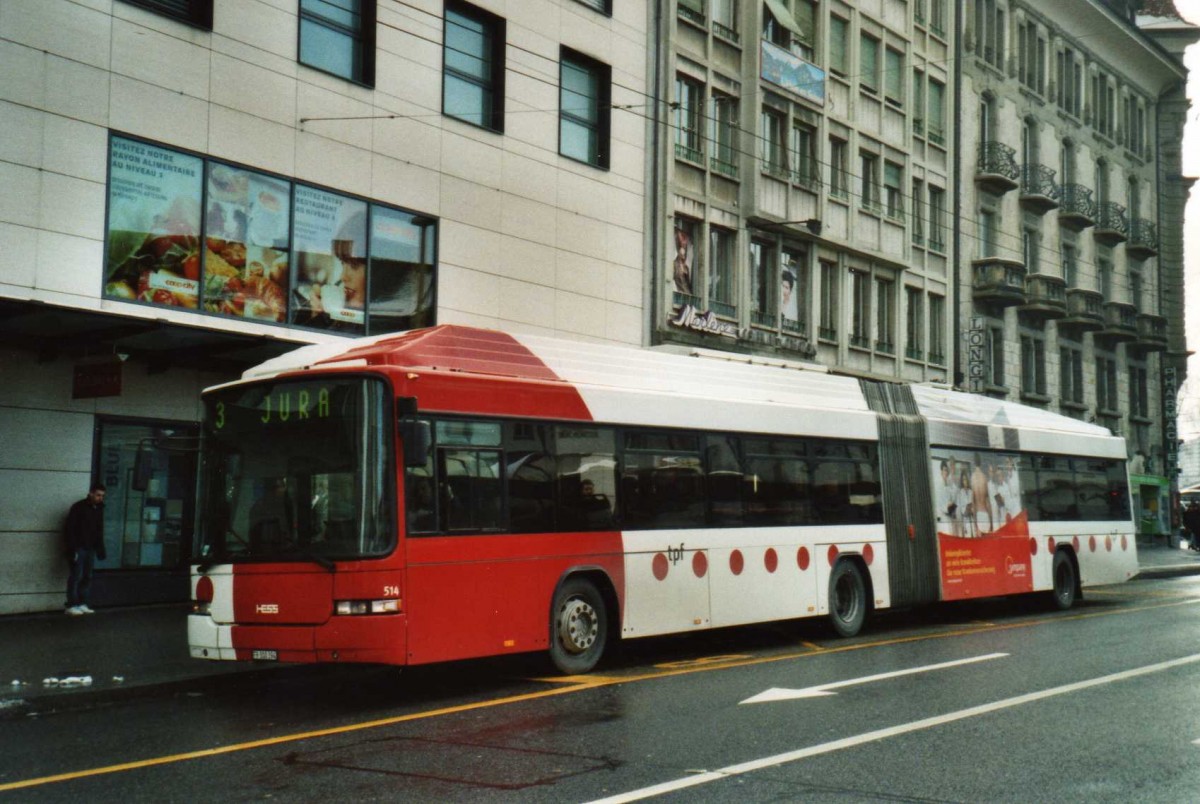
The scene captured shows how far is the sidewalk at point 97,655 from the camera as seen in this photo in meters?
11.8

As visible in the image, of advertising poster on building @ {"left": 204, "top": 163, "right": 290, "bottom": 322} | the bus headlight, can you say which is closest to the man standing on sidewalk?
advertising poster on building @ {"left": 204, "top": 163, "right": 290, "bottom": 322}

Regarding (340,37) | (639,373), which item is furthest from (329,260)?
(639,373)

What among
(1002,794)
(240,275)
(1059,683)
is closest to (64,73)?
(240,275)

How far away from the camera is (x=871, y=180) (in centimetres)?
3638

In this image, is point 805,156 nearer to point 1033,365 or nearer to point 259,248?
point 1033,365

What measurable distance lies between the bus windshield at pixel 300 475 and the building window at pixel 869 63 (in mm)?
27319

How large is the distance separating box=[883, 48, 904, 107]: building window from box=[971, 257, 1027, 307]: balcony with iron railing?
652 cm

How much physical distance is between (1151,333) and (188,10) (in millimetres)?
43610

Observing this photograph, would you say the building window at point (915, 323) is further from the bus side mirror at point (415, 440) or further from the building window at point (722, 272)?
the bus side mirror at point (415, 440)

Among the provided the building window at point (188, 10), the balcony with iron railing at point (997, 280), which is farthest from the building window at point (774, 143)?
the building window at point (188, 10)

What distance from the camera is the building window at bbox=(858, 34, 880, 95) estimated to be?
3597cm

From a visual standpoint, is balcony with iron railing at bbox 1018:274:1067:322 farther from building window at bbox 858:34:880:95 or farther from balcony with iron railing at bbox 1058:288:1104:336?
building window at bbox 858:34:880:95

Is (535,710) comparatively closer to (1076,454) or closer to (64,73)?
(64,73)

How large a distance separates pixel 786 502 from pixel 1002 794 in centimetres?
880
